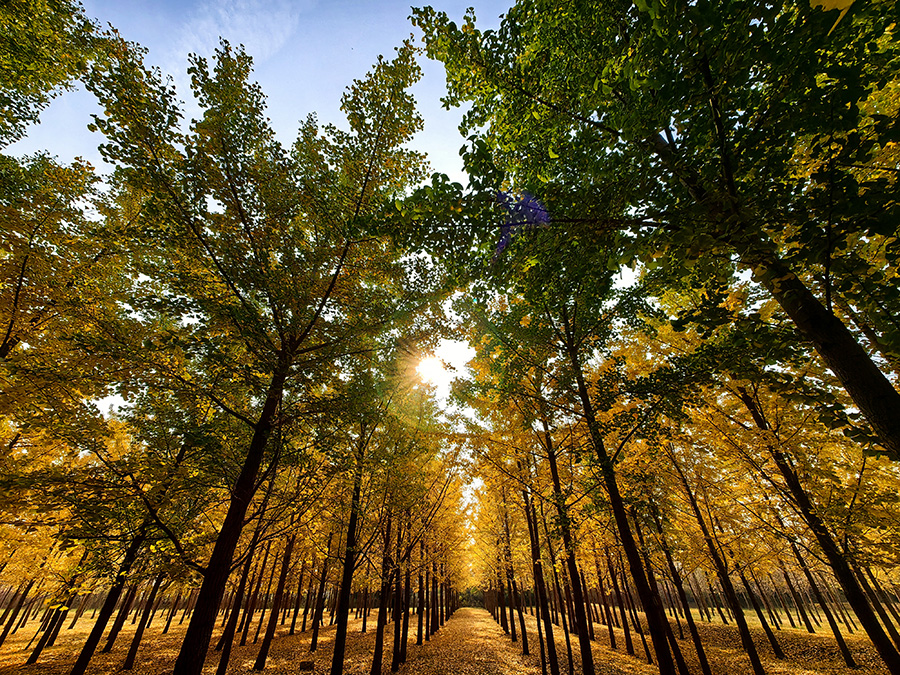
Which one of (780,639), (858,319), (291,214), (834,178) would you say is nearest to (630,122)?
(834,178)

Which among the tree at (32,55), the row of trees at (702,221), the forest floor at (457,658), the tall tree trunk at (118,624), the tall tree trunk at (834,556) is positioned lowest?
the forest floor at (457,658)

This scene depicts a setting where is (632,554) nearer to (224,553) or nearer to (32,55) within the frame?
(224,553)

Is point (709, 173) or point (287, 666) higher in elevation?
point (709, 173)

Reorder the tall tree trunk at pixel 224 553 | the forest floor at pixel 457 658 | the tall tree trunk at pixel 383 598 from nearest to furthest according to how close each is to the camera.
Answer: the tall tree trunk at pixel 224 553 → the tall tree trunk at pixel 383 598 → the forest floor at pixel 457 658

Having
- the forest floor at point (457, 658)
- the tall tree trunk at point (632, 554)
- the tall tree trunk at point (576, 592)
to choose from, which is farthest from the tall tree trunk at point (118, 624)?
the tall tree trunk at point (632, 554)

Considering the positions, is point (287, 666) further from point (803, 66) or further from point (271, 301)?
point (803, 66)

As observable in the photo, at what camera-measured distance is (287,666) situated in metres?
13.1

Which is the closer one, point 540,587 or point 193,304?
point 193,304

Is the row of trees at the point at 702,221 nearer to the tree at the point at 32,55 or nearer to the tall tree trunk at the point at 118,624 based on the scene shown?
the tree at the point at 32,55

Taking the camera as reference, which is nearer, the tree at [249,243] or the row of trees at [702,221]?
the row of trees at [702,221]

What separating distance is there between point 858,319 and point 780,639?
2501cm

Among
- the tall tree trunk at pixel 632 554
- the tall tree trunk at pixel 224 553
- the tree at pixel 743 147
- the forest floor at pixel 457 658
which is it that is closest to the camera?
the tree at pixel 743 147

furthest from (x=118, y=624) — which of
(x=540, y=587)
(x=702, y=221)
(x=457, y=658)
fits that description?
(x=702, y=221)

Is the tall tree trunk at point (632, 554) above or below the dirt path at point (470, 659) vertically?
above
